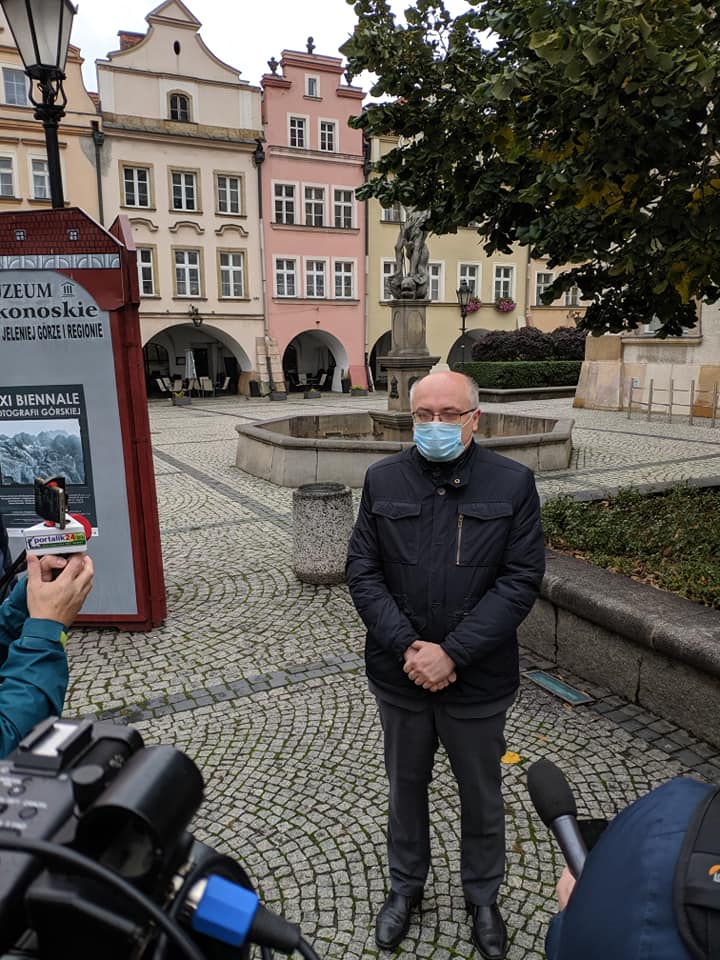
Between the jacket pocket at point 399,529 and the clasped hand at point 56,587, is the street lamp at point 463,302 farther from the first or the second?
the clasped hand at point 56,587

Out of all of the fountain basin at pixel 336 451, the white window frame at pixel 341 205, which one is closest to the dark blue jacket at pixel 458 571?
the fountain basin at pixel 336 451

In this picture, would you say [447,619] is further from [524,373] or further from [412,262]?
[524,373]

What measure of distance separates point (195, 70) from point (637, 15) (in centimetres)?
3194

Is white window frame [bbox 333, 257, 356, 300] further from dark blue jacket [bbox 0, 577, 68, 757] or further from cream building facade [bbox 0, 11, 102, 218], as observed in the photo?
dark blue jacket [bbox 0, 577, 68, 757]

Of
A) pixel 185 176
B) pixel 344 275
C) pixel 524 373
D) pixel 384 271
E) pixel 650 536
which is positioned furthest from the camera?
pixel 384 271

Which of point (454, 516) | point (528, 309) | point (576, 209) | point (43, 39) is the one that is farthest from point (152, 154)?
point (454, 516)

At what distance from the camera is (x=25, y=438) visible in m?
5.04

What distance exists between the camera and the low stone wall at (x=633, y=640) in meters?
3.67

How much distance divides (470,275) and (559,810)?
37.0m

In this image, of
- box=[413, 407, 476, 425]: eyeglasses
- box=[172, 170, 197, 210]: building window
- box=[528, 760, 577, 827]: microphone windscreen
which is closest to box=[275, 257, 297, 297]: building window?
box=[172, 170, 197, 210]: building window

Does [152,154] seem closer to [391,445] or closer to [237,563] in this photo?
[391,445]

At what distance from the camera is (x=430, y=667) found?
236 centimetres

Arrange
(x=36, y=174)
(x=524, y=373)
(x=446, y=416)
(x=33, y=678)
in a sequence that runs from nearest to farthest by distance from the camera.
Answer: (x=33, y=678) → (x=446, y=416) → (x=524, y=373) → (x=36, y=174)

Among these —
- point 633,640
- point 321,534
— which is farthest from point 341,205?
point 633,640
